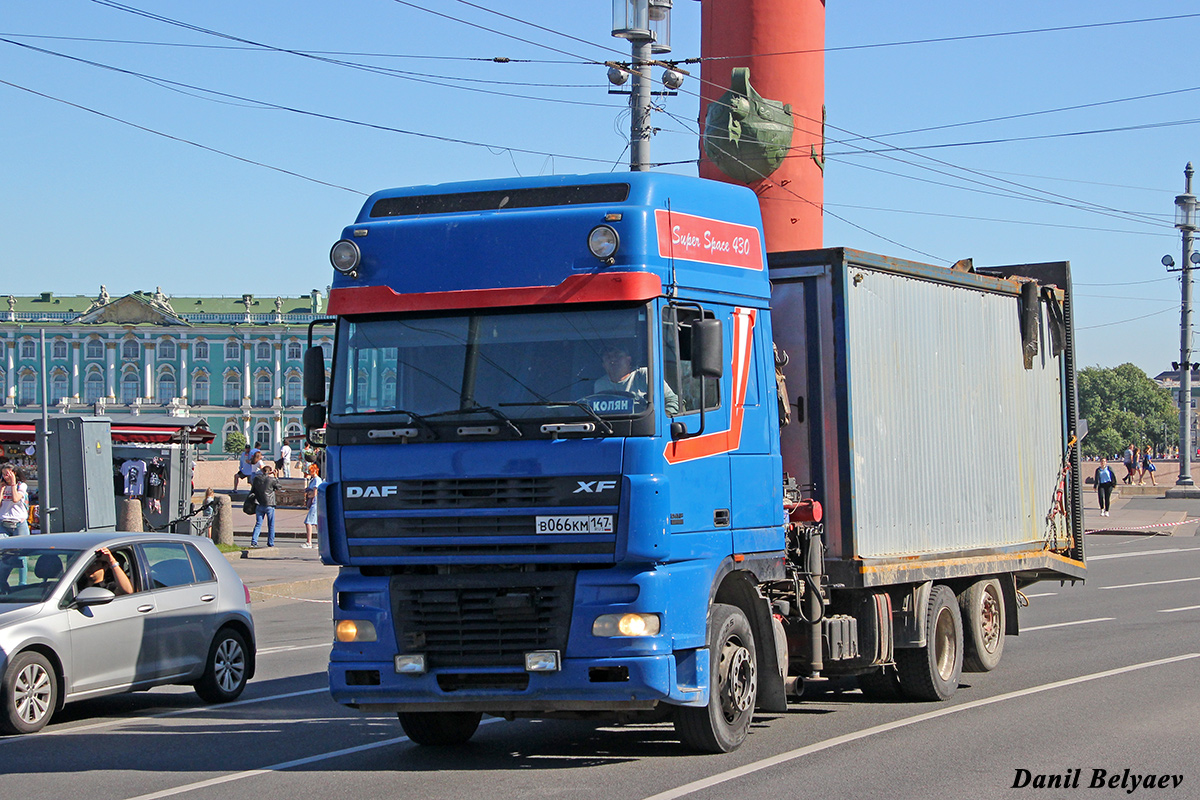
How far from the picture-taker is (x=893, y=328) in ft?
38.0

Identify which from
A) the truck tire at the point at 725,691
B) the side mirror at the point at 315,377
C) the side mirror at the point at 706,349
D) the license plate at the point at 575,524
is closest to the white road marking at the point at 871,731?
the truck tire at the point at 725,691

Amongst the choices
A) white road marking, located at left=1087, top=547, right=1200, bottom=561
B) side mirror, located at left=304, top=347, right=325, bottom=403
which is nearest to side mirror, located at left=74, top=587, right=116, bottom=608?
side mirror, located at left=304, top=347, right=325, bottom=403

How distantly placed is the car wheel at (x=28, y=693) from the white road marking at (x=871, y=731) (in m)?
5.13

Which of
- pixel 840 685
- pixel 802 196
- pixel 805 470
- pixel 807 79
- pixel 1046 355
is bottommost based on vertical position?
pixel 840 685

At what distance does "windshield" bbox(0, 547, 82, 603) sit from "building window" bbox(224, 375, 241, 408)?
4868 inches

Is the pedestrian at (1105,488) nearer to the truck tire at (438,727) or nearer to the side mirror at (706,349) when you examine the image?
the truck tire at (438,727)

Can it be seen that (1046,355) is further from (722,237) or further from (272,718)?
(272,718)

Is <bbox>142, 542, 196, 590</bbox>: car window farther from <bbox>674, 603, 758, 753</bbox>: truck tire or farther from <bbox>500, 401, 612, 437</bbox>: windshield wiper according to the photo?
<bbox>674, 603, 758, 753</bbox>: truck tire

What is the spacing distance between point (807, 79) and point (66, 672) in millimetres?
17667

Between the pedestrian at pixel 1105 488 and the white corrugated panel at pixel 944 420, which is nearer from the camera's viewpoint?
the white corrugated panel at pixel 944 420

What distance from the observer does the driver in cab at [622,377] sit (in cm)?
855

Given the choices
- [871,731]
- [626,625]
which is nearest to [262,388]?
[871,731]

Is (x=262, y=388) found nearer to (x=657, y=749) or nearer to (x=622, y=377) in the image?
(x=657, y=749)

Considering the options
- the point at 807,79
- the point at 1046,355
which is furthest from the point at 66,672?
the point at 807,79
